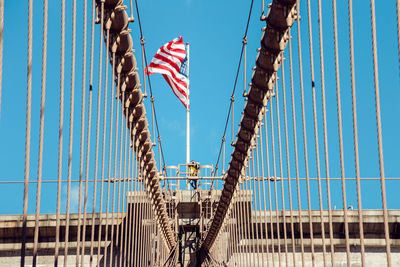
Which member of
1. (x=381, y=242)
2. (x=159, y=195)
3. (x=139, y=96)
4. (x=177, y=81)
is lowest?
(x=381, y=242)

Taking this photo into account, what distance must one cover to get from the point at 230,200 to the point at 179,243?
7.42 m

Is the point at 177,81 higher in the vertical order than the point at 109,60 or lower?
higher

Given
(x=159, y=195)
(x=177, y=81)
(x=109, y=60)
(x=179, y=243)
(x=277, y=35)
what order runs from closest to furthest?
1. (x=277, y=35)
2. (x=109, y=60)
3. (x=159, y=195)
4. (x=177, y=81)
5. (x=179, y=243)

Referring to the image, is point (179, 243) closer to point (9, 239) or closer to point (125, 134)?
point (9, 239)

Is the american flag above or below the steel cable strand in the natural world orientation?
above

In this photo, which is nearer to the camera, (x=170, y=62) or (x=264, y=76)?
(x=264, y=76)

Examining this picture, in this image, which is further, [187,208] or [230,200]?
[187,208]

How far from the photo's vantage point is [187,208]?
830 inches

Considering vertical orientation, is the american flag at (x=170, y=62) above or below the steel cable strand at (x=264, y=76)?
above

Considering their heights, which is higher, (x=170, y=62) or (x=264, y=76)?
(x=170, y=62)

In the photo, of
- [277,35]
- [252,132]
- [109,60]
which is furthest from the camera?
[252,132]

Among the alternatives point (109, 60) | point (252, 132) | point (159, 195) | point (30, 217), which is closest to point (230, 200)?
point (159, 195)

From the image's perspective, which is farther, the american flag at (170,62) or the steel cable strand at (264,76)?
the american flag at (170,62)

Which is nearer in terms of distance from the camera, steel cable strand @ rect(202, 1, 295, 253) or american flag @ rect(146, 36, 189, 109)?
steel cable strand @ rect(202, 1, 295, 253)
